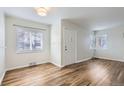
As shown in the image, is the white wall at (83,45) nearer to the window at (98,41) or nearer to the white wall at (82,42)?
the white wall at (82,42)

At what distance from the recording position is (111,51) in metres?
5.25

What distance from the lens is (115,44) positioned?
5.09 metres

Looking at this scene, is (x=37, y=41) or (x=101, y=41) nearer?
(x=37, y=41)

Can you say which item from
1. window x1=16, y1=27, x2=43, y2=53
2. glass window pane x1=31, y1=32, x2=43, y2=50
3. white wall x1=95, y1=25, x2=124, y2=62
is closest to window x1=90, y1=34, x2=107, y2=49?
white wall x1=95, y1=25, x2=124, y2=62

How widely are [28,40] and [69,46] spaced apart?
1935 mm

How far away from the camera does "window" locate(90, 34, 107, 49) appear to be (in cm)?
567

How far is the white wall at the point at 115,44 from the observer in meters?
4.81

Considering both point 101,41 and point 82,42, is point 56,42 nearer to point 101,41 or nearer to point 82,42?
point 82,42

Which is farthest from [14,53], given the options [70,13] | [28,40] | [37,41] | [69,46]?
[70,13]

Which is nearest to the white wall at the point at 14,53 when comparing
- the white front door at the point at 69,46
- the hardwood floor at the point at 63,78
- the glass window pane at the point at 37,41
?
the glass window pane at the point at 37,41

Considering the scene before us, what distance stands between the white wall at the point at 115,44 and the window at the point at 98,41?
0.29 m

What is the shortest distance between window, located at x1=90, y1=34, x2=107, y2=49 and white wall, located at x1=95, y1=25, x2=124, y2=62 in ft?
0.94

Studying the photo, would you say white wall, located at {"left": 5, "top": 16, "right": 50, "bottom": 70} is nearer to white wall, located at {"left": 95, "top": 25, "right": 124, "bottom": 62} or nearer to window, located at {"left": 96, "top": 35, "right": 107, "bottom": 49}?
window, located at {"left": 96, "top": 35, "right": 107, "bottom": 49}
